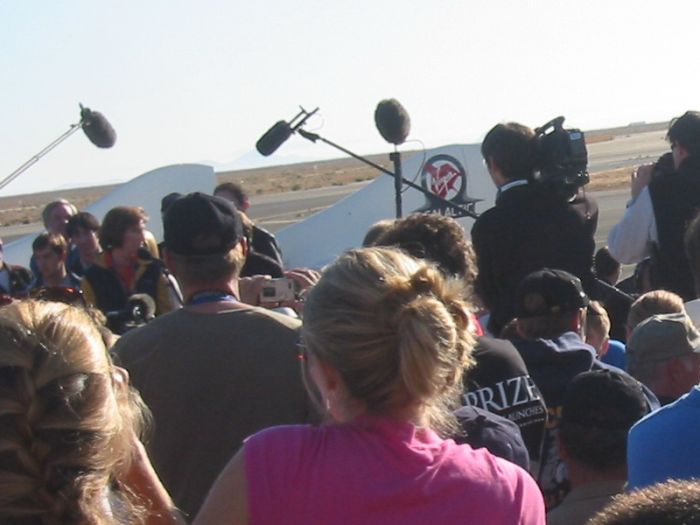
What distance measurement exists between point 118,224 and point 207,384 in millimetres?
2905

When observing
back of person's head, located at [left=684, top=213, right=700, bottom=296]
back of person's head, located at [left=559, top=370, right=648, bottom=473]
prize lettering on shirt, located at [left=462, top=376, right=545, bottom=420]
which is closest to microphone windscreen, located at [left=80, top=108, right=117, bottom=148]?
prize lettering on shirt, located at [left=462, top=376, right=545, bottom=420]

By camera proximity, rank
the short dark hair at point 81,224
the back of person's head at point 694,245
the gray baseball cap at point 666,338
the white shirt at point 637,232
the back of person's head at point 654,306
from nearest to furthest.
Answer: the back of person's head at point 694,245, the gray baseball cap at point 666,338, the back of person's head at point 654,306, the white shirt at point 637,232, the short dark hair at point 81,224

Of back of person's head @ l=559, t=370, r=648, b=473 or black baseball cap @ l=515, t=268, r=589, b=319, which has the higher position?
black baseball cap @ l=515, t=268, r=589, b=319

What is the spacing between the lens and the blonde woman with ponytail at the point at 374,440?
2.01m

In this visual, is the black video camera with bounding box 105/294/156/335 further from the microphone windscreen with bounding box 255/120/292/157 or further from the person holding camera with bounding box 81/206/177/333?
the microphone windscreen with bounding box 255/120/292/157

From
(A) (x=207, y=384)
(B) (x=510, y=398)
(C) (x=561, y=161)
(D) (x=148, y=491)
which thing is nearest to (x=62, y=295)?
(A) (x=207, y=384)

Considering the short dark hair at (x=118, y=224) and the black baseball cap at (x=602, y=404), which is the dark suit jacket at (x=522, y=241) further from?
the black baseball cap at (x=602, y=404)

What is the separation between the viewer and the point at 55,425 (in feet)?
5.72

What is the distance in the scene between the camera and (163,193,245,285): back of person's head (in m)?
3.27

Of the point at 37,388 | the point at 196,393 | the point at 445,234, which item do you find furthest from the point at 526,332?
the point at 37,388

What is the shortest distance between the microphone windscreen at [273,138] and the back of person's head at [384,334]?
5.36 meters

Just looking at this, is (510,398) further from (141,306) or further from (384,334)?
(141,306)

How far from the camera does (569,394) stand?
3.02 m

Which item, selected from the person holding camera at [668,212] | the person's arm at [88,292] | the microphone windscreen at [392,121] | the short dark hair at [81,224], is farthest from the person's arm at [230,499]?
the microphone windscreen at [392,121]
